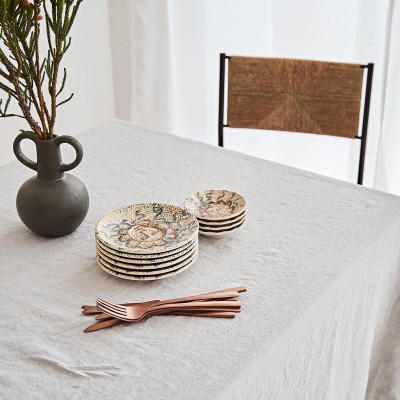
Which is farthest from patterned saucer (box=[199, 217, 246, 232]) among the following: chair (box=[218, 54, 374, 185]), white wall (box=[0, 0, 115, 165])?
white wall (box=[0, 0, 115, 165])

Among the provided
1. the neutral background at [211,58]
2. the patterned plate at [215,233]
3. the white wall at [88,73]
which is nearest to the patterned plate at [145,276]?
the patterned plate at [215,233]

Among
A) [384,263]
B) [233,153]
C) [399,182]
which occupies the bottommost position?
[399,182]

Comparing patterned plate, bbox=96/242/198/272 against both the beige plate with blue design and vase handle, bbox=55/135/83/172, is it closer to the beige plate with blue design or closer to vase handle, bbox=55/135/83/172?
the beige plate with blue design

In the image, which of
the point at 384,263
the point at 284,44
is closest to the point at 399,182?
the point at 284,44

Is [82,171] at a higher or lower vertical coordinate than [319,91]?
lower

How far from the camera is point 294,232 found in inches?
52.2

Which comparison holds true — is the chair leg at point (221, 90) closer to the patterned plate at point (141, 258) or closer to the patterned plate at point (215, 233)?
the patterned plate at point (215, 233)

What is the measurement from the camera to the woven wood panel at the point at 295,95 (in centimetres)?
183

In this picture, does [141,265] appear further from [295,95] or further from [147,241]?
[295,95]

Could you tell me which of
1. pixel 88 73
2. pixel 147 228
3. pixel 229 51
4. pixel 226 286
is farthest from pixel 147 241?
pixel 88 73

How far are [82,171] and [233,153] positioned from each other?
36 cm

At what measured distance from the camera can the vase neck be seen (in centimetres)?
123

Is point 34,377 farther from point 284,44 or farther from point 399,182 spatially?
point 284,44

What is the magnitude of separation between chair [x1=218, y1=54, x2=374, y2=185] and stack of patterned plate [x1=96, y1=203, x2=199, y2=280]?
714 mm
